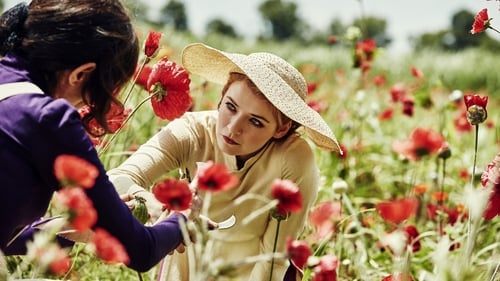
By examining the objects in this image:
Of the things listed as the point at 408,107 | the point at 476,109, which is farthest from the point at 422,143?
the point at 408,107

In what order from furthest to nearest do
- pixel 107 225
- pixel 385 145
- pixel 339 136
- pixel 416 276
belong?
1. pixel 385 145
2. pixel 339 136
3. pixel 416 276
4. pixel 107 225

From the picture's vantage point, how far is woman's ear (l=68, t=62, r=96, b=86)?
1306mm

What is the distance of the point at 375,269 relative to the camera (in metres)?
2.09

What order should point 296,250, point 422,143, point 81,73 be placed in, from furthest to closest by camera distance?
1. point 422,143
2. point 81,73
3. point 296,250

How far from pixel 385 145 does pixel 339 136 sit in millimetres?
422

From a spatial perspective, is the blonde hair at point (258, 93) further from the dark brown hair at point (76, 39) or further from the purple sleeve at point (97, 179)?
the purple sleeve at point (97, 179)

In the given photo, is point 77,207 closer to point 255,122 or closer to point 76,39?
point 76,39

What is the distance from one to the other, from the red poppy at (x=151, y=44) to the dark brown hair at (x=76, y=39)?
0.33m

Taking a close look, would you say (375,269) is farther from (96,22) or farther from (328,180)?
(96,22)

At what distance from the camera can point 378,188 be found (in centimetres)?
318

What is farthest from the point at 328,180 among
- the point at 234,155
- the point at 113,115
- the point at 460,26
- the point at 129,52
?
the point at 460,26

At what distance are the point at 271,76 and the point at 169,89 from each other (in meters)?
0.22

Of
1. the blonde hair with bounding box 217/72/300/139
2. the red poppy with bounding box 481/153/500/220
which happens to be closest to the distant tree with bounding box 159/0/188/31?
the blonde hair with bounding box 217/72/300/139

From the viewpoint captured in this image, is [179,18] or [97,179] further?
[179,18]
